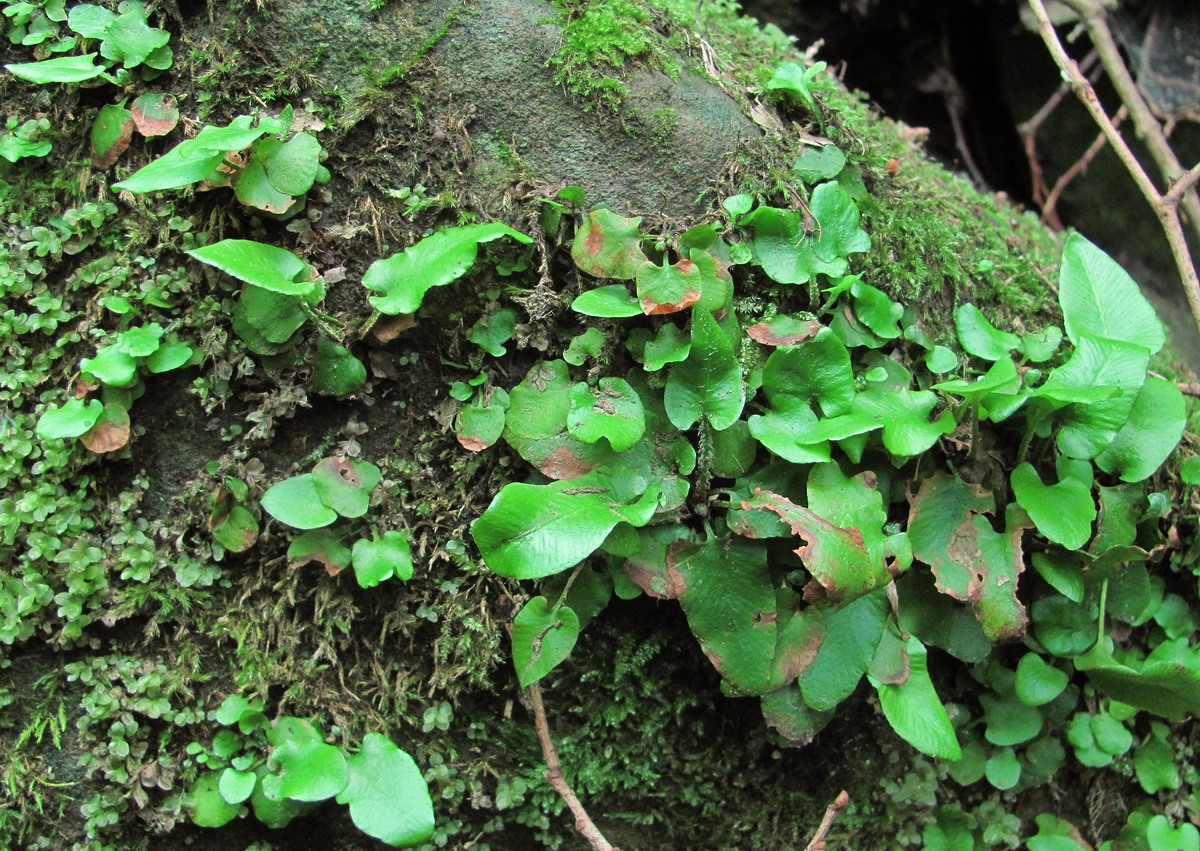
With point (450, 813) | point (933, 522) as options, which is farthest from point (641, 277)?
point (450, 813)

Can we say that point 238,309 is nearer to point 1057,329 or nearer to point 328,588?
point 328,588

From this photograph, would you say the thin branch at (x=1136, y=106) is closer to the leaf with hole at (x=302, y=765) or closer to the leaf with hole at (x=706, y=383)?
the leaf with hole at (x=706, y=383)

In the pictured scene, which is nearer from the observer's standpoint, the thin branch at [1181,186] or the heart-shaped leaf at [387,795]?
the heart-shaped leaf at [387,795]

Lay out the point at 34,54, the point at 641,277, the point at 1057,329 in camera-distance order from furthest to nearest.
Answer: the point at 1057,329
the point at 34,54
the point at 641,277

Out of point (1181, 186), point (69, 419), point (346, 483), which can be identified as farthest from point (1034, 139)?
point (69, 419)

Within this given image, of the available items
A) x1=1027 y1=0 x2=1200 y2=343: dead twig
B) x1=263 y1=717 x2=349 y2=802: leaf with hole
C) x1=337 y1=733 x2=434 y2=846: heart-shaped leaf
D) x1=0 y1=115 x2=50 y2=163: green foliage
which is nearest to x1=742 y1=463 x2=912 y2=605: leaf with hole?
x1=337 y1=733 x2=434 y2=846: heart-shaped leaf

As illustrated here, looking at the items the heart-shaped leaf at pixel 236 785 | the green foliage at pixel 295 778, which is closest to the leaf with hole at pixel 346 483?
the green foliage at pixel 295 778

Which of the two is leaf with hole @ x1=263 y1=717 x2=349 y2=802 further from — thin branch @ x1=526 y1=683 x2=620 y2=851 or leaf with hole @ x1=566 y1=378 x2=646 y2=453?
leaf with hole @ x1=566 y1=378 x2=646 y2=453

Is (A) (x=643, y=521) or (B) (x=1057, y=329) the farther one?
(B) (x=1057, y=329)
